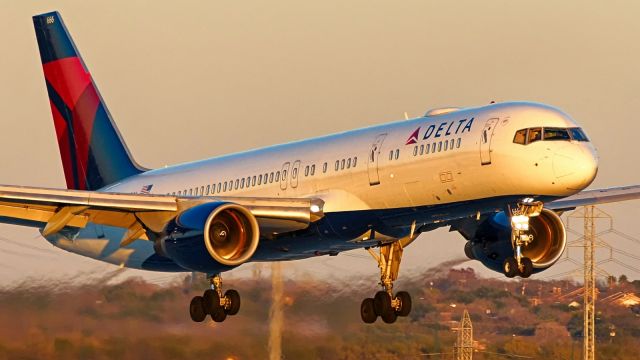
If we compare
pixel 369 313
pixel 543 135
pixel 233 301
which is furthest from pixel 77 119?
pixel 543 135

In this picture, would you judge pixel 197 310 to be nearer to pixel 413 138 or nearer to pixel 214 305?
pixel 214 305

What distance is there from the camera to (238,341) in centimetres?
5116

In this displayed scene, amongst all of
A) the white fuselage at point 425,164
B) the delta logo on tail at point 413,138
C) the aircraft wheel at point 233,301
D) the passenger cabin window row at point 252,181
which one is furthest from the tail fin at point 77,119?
the delta logo on tail at point 413,138

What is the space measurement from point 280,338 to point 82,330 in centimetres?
608

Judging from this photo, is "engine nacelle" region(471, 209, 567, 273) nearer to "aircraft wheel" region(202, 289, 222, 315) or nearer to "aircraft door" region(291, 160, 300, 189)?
"aircraft door" region(291, 160, 300, 189)

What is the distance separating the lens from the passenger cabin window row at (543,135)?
132 feet

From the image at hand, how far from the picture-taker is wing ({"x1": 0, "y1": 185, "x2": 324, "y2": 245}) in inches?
1681

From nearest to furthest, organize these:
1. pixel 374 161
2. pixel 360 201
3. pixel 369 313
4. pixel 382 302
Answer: pixel 374 161
pixel 360 201
pixel 382 302
pixel 369 313

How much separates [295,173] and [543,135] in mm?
7890

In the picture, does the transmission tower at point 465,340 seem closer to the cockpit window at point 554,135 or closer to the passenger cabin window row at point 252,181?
the passenger cabin window row at point 252,181

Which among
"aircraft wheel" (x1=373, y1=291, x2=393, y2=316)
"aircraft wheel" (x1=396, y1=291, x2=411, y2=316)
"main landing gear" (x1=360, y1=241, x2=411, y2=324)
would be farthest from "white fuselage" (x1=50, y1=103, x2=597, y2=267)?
"aircraft wheel" (x1=396, y1=291, x2=411, y2=316)

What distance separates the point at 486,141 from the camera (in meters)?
40.6

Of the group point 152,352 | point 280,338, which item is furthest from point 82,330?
point 280,338

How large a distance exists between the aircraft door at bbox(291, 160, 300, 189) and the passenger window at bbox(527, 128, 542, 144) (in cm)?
748
